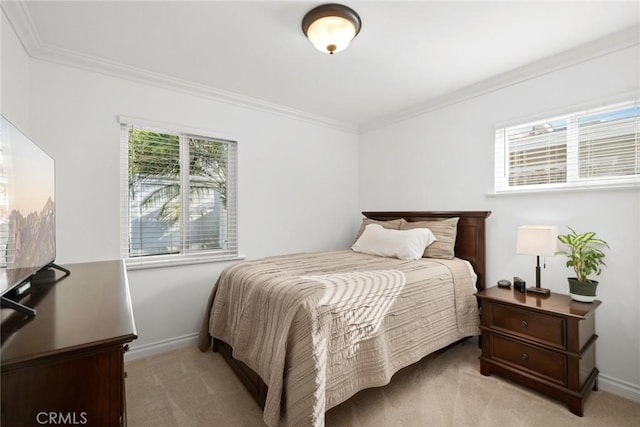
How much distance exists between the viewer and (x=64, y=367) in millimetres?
748

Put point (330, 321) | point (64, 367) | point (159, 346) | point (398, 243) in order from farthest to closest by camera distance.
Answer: point (398, 243) < point (159, 346) < point (330, 321) < point (64, 367)

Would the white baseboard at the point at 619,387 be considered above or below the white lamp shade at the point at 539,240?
below

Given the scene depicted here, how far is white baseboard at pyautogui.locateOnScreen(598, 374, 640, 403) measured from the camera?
195 centimetres

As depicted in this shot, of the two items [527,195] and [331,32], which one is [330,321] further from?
[527,195]

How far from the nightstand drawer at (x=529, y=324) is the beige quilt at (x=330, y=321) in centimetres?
28

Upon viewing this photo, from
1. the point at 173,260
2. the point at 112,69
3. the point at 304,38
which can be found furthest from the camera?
the point at 173,260

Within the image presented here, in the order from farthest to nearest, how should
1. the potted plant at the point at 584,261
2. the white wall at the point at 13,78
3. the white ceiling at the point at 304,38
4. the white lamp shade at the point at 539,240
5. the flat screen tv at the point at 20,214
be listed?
the white lamp shade at the point at 539,240 → the potted plant at the point at 584,261 → the white ceiling at the point at 304,38 → the white wall at the point at 13,78 → the flat screen tv at the point at 20,214

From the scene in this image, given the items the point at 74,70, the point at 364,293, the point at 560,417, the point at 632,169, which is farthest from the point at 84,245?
the point at 632,169

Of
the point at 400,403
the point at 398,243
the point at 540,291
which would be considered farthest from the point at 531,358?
the point at 398,243

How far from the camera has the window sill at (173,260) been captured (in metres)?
2.48

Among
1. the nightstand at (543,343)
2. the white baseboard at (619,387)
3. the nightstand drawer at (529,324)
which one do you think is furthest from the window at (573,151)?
the white baseboard at (619,387)

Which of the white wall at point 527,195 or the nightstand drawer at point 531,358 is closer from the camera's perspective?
the nightstand drawer at point 531,358

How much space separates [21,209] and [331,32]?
71.1 inches

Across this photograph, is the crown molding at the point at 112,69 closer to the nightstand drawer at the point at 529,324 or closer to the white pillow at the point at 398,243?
the white pillow at the point at 398,243
